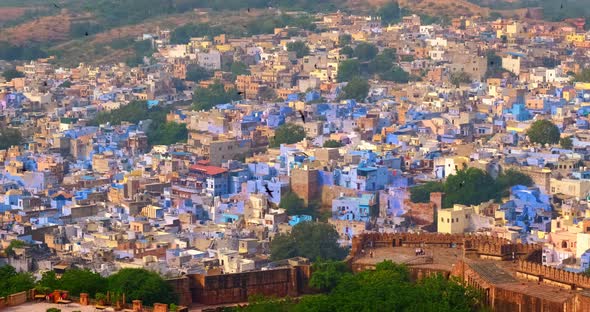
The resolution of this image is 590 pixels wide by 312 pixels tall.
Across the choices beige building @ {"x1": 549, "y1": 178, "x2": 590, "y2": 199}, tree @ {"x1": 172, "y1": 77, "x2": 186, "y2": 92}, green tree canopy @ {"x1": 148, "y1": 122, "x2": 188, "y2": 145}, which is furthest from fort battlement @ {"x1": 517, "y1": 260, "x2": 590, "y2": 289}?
tree @ {"x1": 172, "y1": 77, "x2": 186, "y2": 92}

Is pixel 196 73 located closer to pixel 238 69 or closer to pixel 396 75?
pixel 238 69

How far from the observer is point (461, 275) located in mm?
21812

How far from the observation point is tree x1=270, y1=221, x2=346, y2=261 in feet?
99.5

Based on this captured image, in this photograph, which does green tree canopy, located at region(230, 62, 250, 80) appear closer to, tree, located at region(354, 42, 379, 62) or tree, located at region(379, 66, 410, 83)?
tree, located at region(354, 42, 379, 62)

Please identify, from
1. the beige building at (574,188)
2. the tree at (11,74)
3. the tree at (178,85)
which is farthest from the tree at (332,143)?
the tree at (11,74)

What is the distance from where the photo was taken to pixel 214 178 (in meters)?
37.4

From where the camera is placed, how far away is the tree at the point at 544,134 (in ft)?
131

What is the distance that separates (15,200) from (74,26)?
115 feet

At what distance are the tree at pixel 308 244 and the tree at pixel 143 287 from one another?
26.1 ft

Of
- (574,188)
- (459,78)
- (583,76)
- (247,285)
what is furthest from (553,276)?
(459,78)

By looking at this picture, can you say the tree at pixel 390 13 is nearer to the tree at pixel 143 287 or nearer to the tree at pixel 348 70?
the tree at pixel 348 70

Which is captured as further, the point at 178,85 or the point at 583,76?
the point at 178,85

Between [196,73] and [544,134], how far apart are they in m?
20.7

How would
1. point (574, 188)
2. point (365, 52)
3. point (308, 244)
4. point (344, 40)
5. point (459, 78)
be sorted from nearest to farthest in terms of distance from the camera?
point (308, 244)
point (574, 188)
point (459, 78)
point (365, 52)
point (344, 40)
